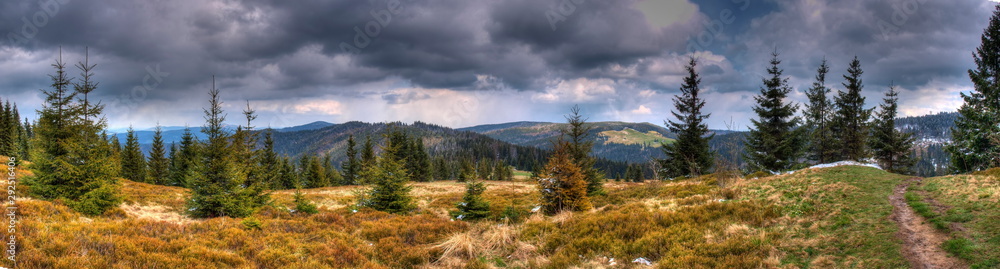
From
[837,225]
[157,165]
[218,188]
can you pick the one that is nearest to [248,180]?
[218,188]

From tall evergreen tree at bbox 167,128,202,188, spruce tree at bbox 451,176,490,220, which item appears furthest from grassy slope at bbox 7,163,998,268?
tall evergreen tree at bbox 167,128,202,188

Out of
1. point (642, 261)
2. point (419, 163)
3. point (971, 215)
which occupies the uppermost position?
point (971, 215)

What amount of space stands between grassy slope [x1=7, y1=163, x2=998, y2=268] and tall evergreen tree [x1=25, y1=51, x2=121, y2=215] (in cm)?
93

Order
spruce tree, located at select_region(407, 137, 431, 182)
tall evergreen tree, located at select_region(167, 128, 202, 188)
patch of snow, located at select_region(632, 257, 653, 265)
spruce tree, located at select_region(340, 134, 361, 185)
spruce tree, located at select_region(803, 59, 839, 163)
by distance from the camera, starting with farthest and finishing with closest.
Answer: spruce tree, located at select_region(407, 137, 431, 182)
spruce tree, located at select_region(340, 134, 361, 185)
spruce tree, located at select_region(803, 59, 839, 163)
tall evergreen tree, located at select_region(167, 128, 202, 188)
patch of snow, located at select_region(632, 257, 653, 265)

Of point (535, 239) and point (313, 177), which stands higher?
point (535, 239)

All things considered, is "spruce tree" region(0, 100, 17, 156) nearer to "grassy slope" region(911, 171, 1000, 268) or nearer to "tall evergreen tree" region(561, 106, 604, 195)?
"tall evergreen tree" region(561, 106, 604, 195)

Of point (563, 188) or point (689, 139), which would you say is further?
point (689, 139)

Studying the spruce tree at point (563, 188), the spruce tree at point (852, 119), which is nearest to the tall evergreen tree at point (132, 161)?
the spruce tree at point (563, 188)

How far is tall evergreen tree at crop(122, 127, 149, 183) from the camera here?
152 feet

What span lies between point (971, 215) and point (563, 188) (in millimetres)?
11455

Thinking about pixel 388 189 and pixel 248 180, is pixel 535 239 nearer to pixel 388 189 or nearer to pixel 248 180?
pixel 388 189

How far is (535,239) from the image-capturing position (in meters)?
11.1

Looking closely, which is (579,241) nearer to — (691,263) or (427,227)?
(691,263)

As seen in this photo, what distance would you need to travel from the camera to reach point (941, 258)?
6.41 m
